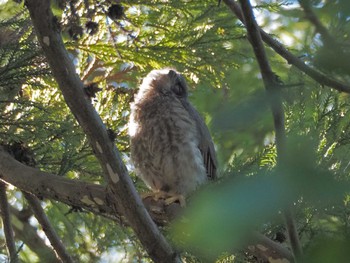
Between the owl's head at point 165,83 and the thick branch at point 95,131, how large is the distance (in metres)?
1.96

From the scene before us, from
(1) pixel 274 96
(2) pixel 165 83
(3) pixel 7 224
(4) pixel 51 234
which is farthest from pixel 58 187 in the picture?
(1) pixel 274 96

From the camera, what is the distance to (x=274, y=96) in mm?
1212

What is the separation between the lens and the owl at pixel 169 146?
437cm

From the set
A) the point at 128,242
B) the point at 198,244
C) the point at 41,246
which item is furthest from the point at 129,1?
the point at 198,244

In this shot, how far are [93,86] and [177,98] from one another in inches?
83.9

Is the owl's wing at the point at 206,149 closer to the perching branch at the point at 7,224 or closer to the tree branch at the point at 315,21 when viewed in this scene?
the perching branch at the point at 7,224

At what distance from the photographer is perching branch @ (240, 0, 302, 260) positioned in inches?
47.2

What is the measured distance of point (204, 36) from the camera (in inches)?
168

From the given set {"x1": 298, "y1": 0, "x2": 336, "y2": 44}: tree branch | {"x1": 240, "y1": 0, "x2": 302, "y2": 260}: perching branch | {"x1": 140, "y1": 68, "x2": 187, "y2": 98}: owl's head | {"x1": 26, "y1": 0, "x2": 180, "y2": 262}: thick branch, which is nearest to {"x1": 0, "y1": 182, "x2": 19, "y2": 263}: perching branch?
{"x1": 26, "y1": 0, "x2": 180, "y2": 262}: thick branch

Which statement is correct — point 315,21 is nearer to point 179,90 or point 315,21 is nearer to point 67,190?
point 67,190

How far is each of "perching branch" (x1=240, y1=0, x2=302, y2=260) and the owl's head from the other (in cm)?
298

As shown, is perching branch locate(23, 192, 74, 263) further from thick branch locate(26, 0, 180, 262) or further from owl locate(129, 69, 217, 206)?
thick branch locate(26, 0, 180, 262)

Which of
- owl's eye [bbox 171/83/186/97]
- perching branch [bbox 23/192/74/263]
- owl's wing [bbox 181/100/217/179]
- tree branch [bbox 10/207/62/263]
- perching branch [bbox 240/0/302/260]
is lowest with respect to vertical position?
perching branch [bbox 240/0/302/260]

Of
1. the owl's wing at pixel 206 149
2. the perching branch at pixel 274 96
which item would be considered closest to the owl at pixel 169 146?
the owl's wing at pixel 206 149
